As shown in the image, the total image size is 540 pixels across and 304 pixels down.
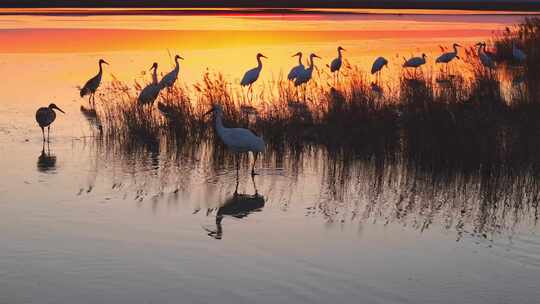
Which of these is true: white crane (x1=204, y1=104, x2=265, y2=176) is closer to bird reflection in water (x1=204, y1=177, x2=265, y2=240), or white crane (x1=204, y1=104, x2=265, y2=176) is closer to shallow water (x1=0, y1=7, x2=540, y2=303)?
shallow water (x1=0, y1=7, x2=540, y2=303)

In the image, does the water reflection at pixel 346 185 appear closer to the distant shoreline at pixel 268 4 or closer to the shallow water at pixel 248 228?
the shallow water at pixel 248 228

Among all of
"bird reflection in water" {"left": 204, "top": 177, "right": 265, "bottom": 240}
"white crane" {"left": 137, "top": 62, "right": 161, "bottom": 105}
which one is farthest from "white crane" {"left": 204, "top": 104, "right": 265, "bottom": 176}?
"white crane" {"left": 137, "top": 62, "right": 161, "bottom": 105}

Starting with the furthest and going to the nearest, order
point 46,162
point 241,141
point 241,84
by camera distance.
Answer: point 241,84, point 46,162, point 241,141

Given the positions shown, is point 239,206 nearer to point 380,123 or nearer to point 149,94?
point 380,123

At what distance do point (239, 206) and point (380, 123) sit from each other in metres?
4.10

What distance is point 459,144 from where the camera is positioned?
11.6m

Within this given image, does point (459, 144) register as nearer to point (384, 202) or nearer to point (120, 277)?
point (384, 202)

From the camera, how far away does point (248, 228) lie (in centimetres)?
843

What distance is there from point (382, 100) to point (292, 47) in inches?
557

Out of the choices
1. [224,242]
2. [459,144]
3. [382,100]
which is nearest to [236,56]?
[382,100]

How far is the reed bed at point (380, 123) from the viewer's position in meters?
11.7

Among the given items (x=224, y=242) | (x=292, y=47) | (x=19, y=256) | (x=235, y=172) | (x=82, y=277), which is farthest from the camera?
(x=292, y=47)

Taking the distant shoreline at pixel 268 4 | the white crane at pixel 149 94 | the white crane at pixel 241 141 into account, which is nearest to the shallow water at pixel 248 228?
the white crane at pixel 241 141

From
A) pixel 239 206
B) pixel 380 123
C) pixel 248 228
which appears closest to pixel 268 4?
pixel 380 123
